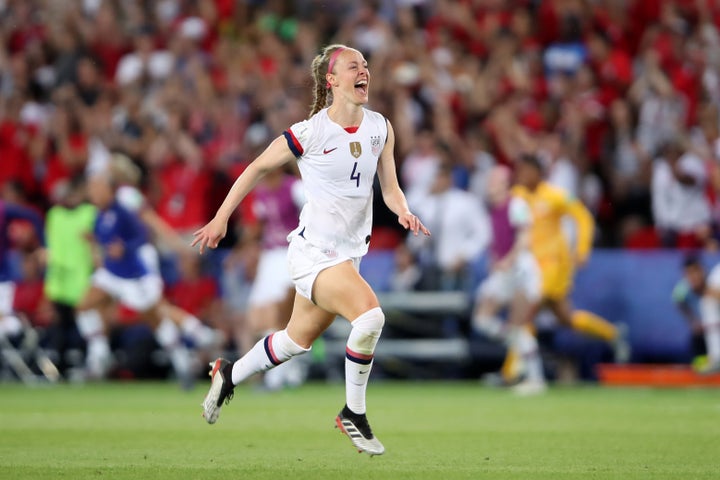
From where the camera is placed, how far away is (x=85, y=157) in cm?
1959

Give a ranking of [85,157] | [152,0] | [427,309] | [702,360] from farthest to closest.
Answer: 1. [152,0]
2. [85,157]
3. [427,309]
4. [702,360]

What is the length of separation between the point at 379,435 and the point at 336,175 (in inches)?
95.8

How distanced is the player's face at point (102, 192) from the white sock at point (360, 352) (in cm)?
831

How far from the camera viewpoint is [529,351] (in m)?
15.6

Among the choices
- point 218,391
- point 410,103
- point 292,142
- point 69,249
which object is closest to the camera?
point 292,142

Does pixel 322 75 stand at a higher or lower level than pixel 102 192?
higher

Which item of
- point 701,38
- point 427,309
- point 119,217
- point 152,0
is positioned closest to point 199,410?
point 119,217

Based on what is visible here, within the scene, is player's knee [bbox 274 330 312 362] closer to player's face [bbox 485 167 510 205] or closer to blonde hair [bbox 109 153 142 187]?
blonde hair [bbox 109 153 142 187]

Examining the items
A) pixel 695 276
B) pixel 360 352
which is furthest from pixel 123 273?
pixel 360 352

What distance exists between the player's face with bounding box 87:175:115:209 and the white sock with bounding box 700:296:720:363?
7394mm

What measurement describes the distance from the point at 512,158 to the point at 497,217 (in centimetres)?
129

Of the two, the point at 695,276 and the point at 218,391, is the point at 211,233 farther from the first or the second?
the point at 695,276

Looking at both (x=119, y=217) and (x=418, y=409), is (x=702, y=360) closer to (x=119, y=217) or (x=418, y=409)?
(x=418, y=409)

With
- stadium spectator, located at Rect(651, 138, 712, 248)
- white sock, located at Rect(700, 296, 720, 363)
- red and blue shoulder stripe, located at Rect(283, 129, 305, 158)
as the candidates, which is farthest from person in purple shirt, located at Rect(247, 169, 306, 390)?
red and blue shoulder stripe, located at Rect(283, 129, 305, 158)
